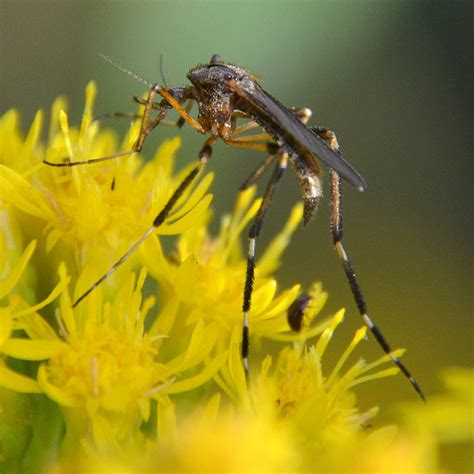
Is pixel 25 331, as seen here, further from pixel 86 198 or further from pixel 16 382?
pixel 86 198

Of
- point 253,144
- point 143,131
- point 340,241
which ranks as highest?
point 253,144

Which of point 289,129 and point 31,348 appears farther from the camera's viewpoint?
A: point 289,129

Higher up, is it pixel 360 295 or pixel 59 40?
pixel 59 40

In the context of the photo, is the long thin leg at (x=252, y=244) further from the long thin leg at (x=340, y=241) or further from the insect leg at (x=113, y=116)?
the insect leg at (x=113, y=116)

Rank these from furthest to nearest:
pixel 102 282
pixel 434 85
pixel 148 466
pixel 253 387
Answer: pixel 434 85 → pixel 102 282 → pixel 253 387 → pixel 148 466

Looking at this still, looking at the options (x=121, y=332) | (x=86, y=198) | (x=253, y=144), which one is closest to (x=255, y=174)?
(x=253, y=144)

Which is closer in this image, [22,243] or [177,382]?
[177,382]

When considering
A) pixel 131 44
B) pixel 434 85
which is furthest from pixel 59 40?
pixel 434 85

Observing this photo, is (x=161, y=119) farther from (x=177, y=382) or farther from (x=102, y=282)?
(x=177, y=382)
